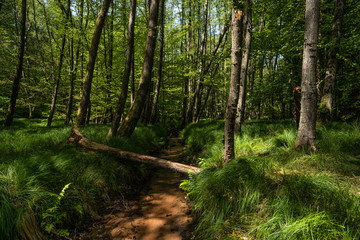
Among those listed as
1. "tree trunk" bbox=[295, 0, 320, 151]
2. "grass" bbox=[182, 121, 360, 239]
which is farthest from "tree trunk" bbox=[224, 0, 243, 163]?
"tree trunk" bbox=[295, 0, 320, 151]

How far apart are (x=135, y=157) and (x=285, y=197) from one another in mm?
3261

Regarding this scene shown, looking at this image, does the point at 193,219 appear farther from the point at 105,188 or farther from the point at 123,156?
the point at 123,156

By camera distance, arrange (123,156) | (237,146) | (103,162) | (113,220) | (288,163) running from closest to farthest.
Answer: (113,220)
(288,163)
(103,162)
(123,156)
(237,146)

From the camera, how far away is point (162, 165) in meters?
3.87

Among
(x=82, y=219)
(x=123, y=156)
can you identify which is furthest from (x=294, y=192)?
(x=123, y=156)

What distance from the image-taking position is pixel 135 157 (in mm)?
4141

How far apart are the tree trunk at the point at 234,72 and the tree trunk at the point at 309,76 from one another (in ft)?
5.05

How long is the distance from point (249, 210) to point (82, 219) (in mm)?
2657

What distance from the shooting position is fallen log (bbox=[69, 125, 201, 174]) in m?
3.73

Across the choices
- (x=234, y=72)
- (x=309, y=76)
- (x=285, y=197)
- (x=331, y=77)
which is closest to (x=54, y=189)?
(x=285, y=197)

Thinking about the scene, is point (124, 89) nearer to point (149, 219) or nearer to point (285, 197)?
point (149, 219)

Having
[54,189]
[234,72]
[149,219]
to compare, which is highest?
[234,72]

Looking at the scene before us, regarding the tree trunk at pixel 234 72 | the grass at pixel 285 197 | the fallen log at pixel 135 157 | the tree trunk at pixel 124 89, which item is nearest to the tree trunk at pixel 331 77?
the grass at pixel 285 197

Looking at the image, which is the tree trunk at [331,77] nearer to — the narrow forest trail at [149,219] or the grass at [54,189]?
the narrow forest trail at [149,219]
